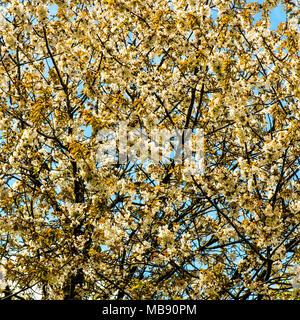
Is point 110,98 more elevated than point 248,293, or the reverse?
point 110,98

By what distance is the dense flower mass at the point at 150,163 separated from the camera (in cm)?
Result: 579

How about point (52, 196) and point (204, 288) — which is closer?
point (204, 288)

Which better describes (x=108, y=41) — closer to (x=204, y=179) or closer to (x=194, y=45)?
(x=194, y=45)

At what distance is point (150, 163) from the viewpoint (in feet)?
22.7

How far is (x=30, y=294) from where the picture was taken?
768 centimetres

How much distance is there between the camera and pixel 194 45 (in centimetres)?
696

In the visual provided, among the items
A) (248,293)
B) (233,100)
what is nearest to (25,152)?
(233,100)

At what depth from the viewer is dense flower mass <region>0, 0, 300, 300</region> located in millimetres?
5789

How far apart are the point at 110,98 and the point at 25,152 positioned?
1.83 metres
